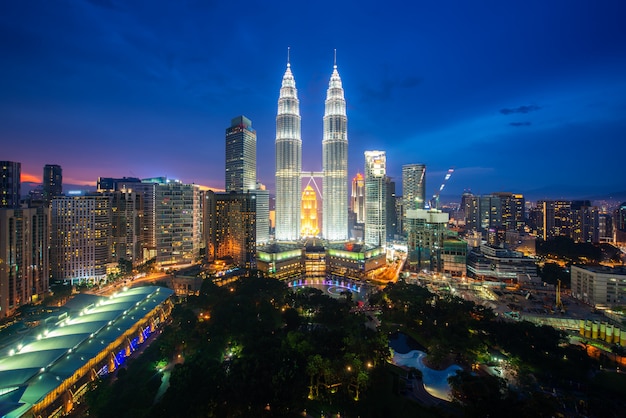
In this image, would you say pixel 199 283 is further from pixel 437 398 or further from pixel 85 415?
pixel 437 398

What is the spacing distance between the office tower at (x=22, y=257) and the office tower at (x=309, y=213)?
47.5 meters

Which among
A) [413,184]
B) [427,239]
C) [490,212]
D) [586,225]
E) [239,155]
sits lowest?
Result: [427,239]

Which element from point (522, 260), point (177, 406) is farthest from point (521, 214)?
point (177, 406)

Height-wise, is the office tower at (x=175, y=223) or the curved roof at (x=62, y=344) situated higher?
the office tower at (x=175, y=223)

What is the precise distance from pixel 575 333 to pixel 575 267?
1229cm

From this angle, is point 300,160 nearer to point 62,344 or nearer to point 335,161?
point 335,161

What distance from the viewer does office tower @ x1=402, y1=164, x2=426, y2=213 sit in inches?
3265

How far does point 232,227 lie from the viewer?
52.2 metres

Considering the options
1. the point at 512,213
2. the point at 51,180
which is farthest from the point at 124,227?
the point at 512,213

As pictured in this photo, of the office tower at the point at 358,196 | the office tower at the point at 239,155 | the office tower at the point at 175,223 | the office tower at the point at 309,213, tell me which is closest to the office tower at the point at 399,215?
the office tower at the point at 358,196

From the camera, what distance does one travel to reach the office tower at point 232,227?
50156mm

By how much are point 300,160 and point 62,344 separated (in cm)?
5200

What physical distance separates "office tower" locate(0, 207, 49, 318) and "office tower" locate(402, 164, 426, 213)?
249ft

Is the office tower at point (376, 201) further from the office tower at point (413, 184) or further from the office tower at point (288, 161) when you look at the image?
the office tower at point (413, 184)
